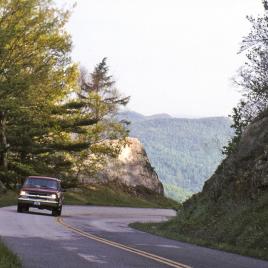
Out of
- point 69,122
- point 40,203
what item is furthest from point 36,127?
point 40,203

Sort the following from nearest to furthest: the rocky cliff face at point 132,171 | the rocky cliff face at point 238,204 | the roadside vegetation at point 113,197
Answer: the rocky cliff face at point 238,204
the roadside vegetation at point 113,197
the rocky cliff face at point 132,171

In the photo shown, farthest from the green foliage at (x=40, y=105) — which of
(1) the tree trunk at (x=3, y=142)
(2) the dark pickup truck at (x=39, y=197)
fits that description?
(2) the dark pickup truck at (x=39, y=197)

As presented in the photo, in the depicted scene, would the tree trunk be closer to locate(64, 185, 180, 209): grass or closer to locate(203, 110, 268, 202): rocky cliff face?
locate(64, 185, 180, 209): grass

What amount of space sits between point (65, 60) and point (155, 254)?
81.9 ft

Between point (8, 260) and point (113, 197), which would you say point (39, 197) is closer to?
point (8, 260)

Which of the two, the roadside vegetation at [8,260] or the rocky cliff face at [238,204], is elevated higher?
the rocky cliff face at [238,204]

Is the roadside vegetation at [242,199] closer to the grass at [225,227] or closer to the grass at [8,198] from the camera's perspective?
the grass at [225,227]

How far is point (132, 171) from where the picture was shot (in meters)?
68.7

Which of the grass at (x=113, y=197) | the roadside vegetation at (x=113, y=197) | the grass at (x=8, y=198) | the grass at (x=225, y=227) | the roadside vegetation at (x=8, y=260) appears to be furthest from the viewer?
the grass at (x=113, y=197)

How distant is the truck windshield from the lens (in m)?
30.9

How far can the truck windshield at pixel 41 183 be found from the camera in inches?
1218

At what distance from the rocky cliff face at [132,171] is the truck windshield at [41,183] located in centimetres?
3189

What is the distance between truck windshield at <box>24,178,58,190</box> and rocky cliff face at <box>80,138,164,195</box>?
31.9m

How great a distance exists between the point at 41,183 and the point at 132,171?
37.7 meters
